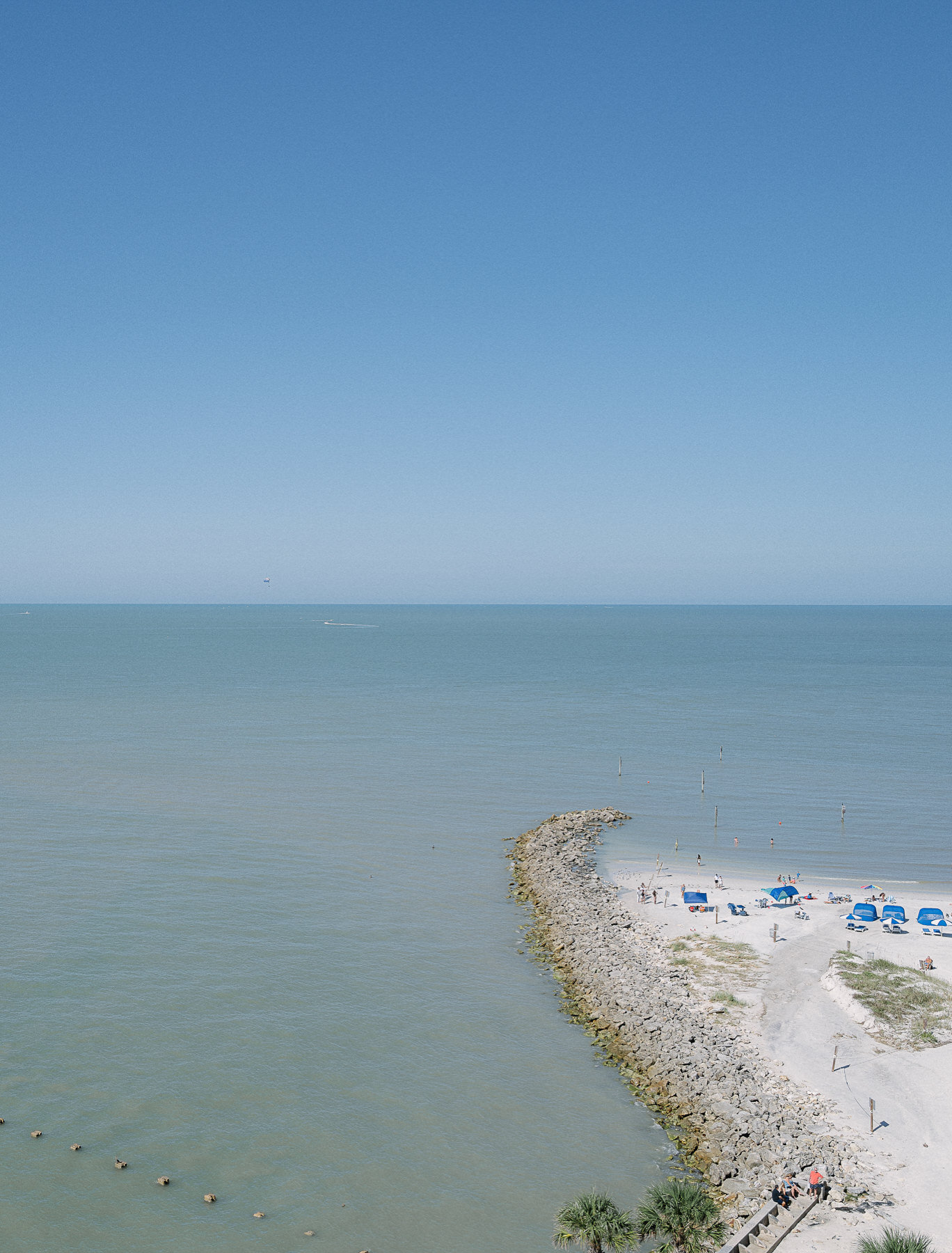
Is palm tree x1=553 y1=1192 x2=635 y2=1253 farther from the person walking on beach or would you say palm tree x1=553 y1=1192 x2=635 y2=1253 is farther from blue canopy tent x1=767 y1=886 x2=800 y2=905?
blue canopy tent x1=767 y1=886 x2=800 y2=905

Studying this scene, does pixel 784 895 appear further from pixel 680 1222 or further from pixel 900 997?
pixel 680 1222

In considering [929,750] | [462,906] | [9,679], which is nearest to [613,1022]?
[462,906]

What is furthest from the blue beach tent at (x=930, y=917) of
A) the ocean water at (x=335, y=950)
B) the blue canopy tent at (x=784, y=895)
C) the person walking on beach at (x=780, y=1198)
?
the person walking on beach at (x=780, y=1198)

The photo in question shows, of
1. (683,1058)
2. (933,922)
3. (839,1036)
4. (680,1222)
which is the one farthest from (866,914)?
(680,1222)

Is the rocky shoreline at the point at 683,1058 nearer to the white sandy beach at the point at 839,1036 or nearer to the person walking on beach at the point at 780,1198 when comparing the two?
the person walking on beach at the point at 780,1198

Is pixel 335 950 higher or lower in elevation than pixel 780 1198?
lower

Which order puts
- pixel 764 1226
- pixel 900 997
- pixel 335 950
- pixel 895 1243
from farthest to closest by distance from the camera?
pixel 335 950 < pixel 900 997 < pixel 764 1226 < pixel 895 1243
